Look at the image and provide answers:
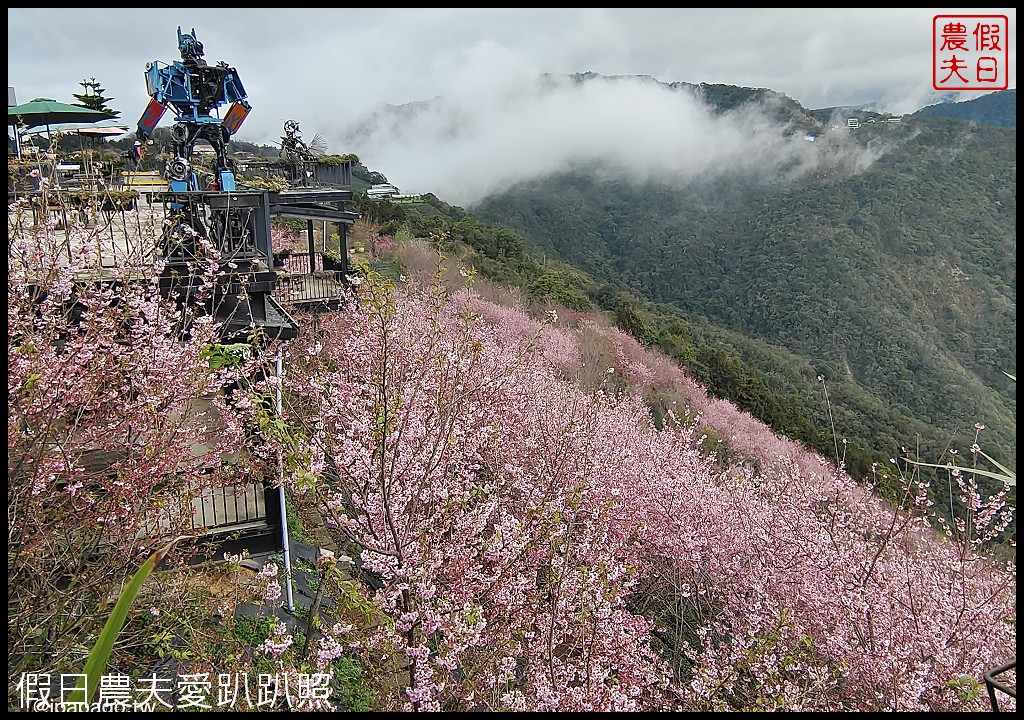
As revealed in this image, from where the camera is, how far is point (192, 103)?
22.1 feet

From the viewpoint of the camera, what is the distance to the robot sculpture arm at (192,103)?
6.51 meters

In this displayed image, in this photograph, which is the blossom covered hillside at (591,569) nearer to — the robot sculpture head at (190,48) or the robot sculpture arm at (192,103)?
the robot sculpture arm at (192,103)

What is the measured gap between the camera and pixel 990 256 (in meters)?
42.1

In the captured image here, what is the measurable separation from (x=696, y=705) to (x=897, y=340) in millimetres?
36118

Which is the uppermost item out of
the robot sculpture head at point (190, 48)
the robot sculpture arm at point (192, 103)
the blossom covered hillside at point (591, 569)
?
the robot sculpture head at point (190, 48)

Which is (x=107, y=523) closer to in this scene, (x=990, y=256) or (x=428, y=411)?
A: (x=428, y=411)

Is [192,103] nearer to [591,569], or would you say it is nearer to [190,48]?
[190,48]

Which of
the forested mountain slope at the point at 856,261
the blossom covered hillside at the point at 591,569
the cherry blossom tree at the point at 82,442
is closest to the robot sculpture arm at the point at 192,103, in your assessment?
the cherry blossom tree at the point at 82,442

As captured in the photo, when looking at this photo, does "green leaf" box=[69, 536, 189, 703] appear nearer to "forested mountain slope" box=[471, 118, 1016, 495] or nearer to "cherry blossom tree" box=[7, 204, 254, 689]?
"cherry blossom tree" box=[7, 204, 254, 689]

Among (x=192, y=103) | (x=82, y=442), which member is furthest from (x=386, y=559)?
(x=192, y=103)

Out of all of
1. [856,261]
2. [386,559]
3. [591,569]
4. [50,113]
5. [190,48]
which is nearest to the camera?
[386,559]

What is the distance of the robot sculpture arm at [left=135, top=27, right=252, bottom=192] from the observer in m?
6.51

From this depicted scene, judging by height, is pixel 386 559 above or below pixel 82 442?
below

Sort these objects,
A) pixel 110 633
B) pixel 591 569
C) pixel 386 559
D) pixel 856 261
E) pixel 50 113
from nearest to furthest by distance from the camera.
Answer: pixel 110 633, pixel 386 559, pixel 591 569, pixel 50 113, pixel 856 261
